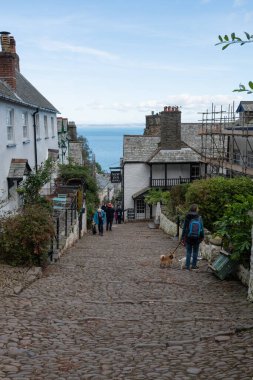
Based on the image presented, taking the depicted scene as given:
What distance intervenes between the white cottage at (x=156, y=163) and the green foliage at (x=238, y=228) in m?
26.4

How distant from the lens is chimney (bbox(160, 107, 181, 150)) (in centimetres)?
3616

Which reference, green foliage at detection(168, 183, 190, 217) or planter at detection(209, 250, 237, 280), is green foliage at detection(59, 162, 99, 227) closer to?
green foliage at detection(168, 183, 190, 217)

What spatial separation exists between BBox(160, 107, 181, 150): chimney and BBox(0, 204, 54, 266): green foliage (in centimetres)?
2614

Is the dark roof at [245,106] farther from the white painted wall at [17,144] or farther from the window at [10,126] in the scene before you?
the window at [10,126]

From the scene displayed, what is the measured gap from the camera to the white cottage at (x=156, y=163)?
36875 mm

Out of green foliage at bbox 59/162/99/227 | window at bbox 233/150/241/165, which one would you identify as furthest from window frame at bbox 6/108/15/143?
window at bbox 233/150/241/165

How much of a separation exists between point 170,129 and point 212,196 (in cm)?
1956

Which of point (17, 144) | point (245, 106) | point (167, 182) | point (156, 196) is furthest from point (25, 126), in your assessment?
point (167, 182)

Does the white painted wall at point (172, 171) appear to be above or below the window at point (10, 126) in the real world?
below

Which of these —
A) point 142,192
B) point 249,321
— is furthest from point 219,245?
point 142,192

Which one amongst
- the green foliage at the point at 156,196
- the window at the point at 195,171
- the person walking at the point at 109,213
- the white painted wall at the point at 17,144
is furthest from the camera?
the window at the point at 195,171

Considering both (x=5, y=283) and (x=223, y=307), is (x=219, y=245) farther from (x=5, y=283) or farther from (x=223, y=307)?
(x=5, y=283)

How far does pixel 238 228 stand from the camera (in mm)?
10250

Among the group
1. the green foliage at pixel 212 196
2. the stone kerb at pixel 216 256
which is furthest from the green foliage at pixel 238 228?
the green foliage at pixel 212 196
